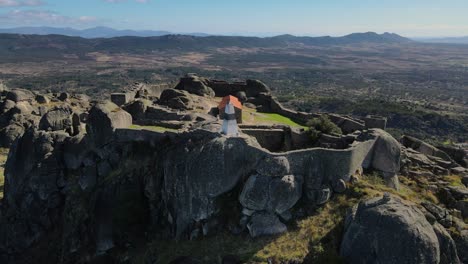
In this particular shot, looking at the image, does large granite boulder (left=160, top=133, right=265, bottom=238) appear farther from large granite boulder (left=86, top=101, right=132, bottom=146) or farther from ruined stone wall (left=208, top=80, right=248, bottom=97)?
ruined stone wall (left=208, top=80, right=248, bottom=97)

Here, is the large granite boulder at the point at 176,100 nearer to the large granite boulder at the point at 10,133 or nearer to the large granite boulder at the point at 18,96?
the large granite boulder at the point at 10,133

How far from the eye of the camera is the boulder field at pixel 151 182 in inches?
1075

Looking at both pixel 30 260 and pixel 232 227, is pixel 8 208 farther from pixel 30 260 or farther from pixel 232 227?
pixel 232 227

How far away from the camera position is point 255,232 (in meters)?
26.6

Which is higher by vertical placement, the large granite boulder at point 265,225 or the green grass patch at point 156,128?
the green grass patch at point 156,128

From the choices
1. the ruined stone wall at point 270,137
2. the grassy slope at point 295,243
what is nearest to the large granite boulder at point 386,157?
the grassy slope at point 295,243

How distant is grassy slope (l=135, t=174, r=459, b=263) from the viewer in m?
25.1

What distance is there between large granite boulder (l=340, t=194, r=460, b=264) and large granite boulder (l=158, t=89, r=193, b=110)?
67.4ft

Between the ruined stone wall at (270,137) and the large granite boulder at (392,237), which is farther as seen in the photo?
the ruined stone wall at (270,137)

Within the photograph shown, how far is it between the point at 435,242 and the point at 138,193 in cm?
2006

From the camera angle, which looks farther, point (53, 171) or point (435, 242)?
point (53, 171)

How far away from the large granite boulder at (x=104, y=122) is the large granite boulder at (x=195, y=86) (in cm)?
1446

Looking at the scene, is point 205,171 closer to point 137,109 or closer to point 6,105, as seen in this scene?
point 137,109

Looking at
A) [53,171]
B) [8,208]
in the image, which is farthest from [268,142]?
[8,208]
